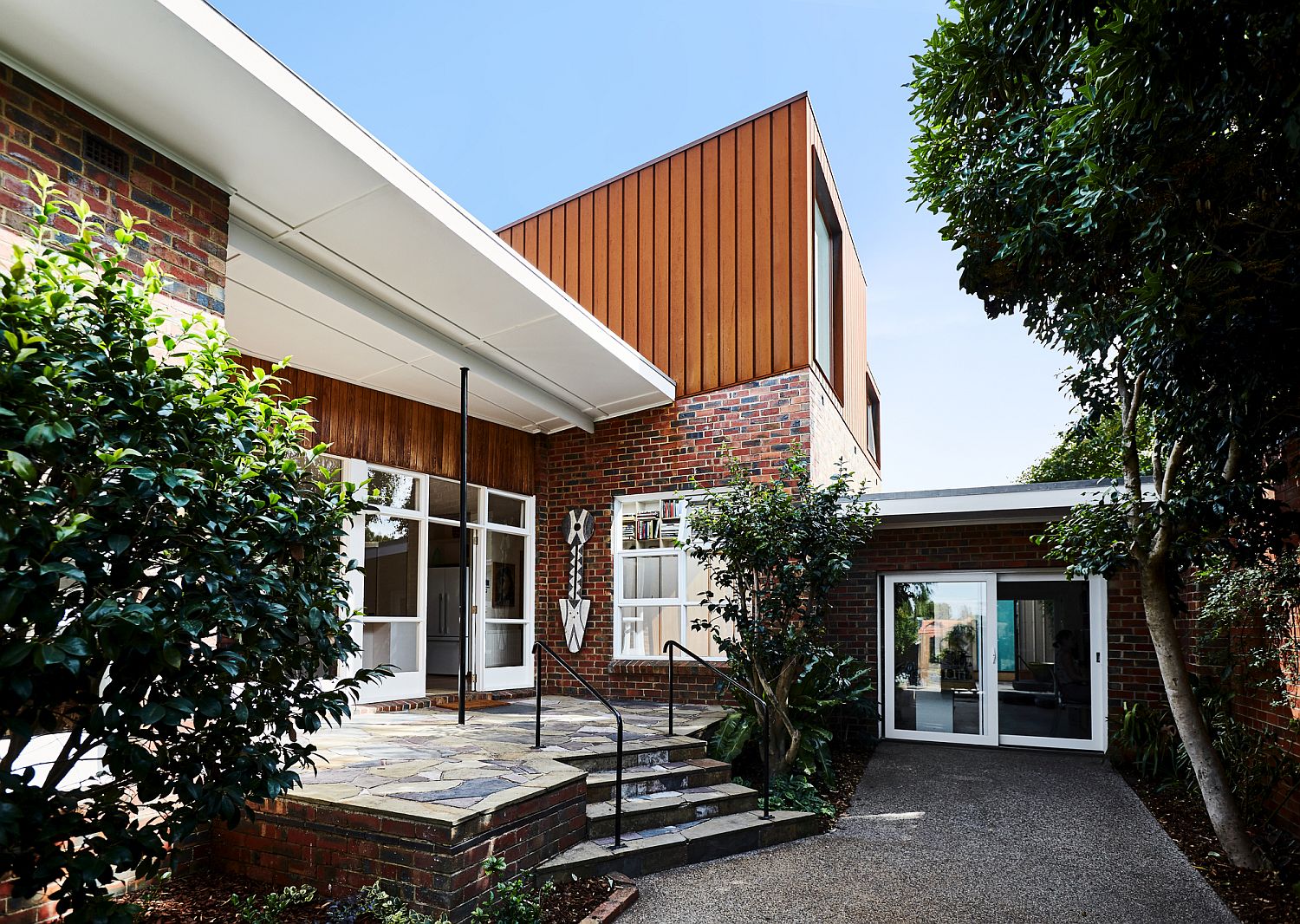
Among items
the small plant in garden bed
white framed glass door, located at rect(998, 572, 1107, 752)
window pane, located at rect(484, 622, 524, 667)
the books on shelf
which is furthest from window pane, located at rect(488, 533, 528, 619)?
the small plant in garden bed

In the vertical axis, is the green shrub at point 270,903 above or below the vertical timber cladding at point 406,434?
below

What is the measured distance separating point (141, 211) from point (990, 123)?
4851 mm

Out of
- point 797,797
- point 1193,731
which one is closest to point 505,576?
point 797,797

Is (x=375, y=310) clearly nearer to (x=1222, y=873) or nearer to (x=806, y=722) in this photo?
(x=806, y=722)

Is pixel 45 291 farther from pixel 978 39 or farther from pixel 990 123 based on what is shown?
pixel 990 123

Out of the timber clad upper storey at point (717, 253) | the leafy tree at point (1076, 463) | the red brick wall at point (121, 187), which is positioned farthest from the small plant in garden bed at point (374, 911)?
the leafy tree at point (1076, 463)

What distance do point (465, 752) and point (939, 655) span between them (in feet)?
20.1

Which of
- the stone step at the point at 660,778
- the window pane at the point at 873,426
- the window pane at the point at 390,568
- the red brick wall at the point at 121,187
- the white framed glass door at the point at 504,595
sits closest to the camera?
the red brick wall at the point at 121,187

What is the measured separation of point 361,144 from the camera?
15.0 feet

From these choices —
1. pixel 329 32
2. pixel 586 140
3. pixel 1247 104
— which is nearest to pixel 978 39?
pixel 1247 104

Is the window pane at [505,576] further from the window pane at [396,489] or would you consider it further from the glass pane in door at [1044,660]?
the glass pane in door at [1044,660]

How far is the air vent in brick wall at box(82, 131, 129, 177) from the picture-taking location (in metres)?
3.91

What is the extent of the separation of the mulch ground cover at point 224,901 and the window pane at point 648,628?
4.83m

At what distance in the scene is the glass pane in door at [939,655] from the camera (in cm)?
955
